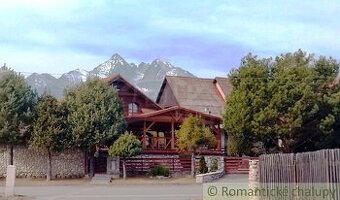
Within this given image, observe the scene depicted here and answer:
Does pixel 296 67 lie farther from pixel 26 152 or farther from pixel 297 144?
pixel 26 152

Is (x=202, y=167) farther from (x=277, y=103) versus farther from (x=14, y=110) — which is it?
(x=14, y=110)

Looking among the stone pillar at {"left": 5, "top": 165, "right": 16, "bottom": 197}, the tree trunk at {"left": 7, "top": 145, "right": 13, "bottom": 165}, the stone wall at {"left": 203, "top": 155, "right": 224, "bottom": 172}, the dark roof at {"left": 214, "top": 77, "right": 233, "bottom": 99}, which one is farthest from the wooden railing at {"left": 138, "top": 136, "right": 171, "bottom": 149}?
the stone pillar at {"left": 5, "top": 165, "right": 16, "bottom": 197}

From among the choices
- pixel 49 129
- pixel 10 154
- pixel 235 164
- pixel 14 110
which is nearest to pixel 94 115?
pixel 49 129

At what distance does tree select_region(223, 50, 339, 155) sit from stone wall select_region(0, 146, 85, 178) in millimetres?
12032

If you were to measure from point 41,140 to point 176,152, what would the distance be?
10647 millimetres

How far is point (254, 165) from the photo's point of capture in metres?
17.2

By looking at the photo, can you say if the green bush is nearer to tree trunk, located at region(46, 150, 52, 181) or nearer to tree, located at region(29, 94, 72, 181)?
tree, located at region(29, 94, 72, 181)

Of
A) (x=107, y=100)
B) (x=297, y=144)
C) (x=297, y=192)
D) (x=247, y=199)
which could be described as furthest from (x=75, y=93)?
(x=297, y=192)

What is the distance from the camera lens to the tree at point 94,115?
3509 centimetres

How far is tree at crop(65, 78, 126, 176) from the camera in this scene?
35094mm

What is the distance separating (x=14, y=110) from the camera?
3438 centimetres

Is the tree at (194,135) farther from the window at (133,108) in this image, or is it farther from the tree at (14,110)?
the window at (133,108)

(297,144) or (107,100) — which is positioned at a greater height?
(107,100)

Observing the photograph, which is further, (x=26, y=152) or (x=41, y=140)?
(x=26, y=152)
